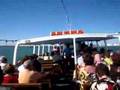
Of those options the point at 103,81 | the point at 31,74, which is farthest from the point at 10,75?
the point at 103,81

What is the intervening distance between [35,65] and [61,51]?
7.41 meters

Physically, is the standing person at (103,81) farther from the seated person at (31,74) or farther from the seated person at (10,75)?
the seated person at (10,75)

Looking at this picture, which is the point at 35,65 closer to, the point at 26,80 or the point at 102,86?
the point at 26,80

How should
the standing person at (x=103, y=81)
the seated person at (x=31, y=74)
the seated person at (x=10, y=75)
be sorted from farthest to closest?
the seated person at (x=10, y=75) < the seated person at (x=31, y=74) < the standing person at (x=103, y=81)

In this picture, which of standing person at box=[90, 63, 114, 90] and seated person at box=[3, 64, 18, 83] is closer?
standing person at box=[90, 63, 114, 90]

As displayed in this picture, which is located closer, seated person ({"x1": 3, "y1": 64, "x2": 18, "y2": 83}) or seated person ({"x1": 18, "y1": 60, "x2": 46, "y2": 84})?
seated person ({"x1": 18, "y1": 60, "x2": 46, "y2": 84})

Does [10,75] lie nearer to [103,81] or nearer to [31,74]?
[31,74]

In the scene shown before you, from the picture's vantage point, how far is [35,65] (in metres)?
10.5

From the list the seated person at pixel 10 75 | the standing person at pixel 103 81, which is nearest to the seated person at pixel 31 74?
the seated person at pixel 10 75

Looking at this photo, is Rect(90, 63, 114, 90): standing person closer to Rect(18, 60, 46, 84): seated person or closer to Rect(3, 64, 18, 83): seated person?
Rect(18, 60, 46, 84): seated person

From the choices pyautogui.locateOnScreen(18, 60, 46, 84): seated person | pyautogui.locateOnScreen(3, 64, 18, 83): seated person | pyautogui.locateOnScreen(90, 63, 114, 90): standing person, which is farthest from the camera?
pyautogui.locateOnScreen(3, 64, 18, 83): seated person

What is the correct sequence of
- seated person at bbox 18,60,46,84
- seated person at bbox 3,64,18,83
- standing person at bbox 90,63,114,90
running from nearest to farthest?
standing person at bbox 90,63,114,90
seated person at bbox 18,60,46,84
seated person at bbox 3,64,18,83

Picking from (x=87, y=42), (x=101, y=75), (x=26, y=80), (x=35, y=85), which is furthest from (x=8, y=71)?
(x=87, y=42)

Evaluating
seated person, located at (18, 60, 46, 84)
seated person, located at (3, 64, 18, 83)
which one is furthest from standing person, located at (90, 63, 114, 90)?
seated person, located at (3, 64, 18, 83)
